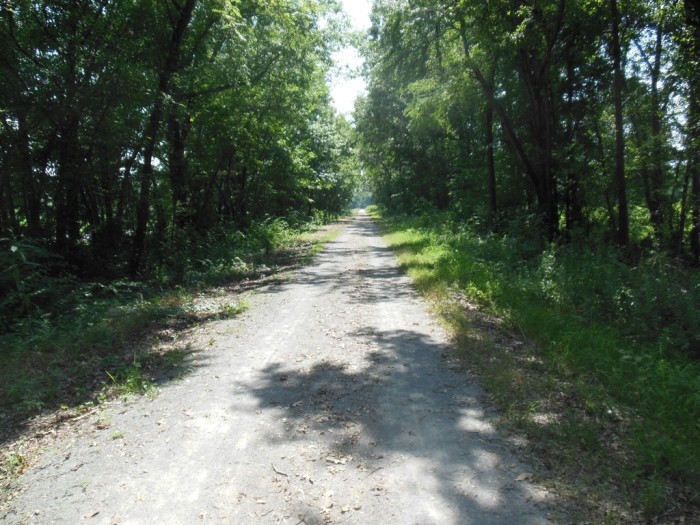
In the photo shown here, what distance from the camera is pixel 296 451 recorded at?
3.74m

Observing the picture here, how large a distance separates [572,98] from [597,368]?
49.8 ft

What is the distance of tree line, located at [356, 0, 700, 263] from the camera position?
11.1m

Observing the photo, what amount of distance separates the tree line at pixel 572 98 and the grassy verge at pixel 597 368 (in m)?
4.51

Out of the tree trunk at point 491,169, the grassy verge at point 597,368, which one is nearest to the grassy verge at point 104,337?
the grassy verge at point 597,368

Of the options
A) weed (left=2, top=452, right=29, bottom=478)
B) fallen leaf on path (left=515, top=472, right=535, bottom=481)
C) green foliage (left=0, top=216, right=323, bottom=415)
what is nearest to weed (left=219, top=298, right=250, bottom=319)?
green foliage (left=0, top=216, right=323, bottom=415)

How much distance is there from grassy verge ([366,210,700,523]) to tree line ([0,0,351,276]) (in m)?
8.43

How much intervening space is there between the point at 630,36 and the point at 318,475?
662 inches

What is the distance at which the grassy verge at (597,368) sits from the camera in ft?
10.7

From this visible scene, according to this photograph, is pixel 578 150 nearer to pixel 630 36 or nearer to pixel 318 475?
pixel 630 36

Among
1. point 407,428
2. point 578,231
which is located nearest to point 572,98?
point 578,231

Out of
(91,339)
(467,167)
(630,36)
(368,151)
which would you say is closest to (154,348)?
(91,339)

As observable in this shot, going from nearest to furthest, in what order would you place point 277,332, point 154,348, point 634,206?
point 154,348
point 277,332
point 634,206

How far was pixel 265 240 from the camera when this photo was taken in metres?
19.3

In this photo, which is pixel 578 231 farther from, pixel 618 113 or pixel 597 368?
pixel 597 368
